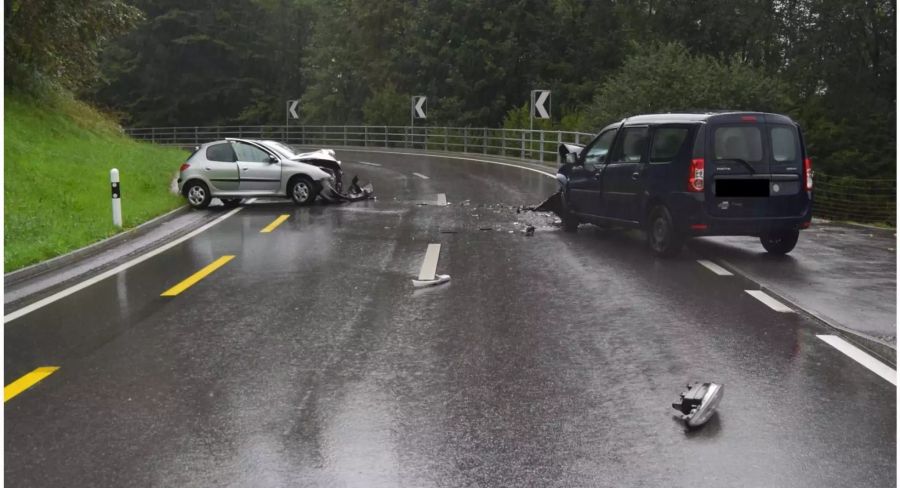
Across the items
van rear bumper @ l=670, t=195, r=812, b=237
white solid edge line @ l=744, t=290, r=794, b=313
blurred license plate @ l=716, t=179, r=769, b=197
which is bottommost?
white solid edge line @ l=744, t=290, r=794, b=313

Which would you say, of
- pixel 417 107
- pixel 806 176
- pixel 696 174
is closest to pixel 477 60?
pixel 417 107

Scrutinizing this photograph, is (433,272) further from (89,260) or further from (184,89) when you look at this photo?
(184,89)

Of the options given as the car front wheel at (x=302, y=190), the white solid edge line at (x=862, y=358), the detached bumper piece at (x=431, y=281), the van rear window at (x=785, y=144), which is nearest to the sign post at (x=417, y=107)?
the car front wheel at (x=302, y=190)

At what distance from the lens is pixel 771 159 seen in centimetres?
1173

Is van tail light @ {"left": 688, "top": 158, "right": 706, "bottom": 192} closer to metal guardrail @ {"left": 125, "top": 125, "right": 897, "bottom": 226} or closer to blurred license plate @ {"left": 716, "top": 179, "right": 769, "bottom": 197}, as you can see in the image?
blurred license plate @ {"left": 716, "top": 179, "right": 769, "bottom": 197}

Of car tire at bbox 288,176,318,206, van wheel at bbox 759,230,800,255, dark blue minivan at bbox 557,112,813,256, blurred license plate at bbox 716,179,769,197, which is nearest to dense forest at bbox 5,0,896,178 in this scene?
car tire at bbox 288,176,318,206

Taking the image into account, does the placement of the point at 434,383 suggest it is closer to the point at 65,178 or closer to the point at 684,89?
the point at 65,178

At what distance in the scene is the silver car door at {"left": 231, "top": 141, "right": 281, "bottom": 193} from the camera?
19250mm

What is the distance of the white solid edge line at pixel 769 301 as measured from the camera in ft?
29.0

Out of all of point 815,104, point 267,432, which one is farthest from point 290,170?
point 815,104

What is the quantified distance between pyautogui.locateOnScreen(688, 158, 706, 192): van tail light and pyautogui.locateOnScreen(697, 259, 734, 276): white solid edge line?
86 centimetres

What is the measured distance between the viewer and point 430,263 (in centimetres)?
1184

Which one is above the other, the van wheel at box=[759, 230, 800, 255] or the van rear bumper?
the van rear bumper

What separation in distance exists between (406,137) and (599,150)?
3368 cm
